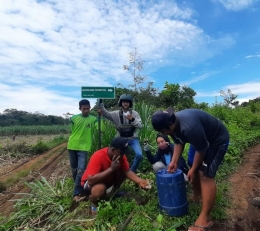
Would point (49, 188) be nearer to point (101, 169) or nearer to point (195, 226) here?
point (101, 169)

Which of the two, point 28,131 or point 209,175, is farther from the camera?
point 28,131

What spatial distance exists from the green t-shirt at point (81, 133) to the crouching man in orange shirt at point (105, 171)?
1.00 m

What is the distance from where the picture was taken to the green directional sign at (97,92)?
4.32 meters

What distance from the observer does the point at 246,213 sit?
365 cm

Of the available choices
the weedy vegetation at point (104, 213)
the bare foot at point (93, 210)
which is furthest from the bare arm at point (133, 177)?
the bare foot at point (93, 210)

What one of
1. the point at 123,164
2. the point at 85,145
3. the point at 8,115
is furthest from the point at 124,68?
the point at 8,115

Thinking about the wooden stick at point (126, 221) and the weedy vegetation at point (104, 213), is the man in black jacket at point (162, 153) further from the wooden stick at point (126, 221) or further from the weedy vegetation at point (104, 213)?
the wooden stick at point (126, 221)

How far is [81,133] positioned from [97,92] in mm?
803

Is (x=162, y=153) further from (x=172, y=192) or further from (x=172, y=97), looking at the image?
(x=172, y=97)

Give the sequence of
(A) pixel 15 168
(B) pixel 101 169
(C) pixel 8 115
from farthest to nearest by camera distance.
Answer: (C) pixel 8 115, (A) pixel 15 168, (B) pixel 101 169

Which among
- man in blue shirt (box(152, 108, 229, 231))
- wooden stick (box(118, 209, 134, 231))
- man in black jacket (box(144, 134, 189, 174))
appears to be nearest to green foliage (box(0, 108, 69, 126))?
man in black jacket (box(144, 134, 189, 174))

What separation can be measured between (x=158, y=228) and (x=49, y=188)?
2.31 metres

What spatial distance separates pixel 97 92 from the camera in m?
4.38

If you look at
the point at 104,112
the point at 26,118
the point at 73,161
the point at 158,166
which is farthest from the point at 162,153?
the point at 26,118
